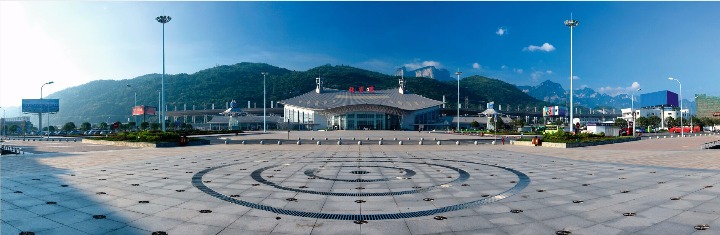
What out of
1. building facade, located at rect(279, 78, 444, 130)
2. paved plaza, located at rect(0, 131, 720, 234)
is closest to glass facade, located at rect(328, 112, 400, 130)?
building facade, located at rect(279, 78, 444, 130)

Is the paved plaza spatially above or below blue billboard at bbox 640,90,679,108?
below

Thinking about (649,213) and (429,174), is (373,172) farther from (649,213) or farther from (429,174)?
(649,213)

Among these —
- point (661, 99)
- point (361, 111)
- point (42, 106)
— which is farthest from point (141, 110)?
point (661, 99)

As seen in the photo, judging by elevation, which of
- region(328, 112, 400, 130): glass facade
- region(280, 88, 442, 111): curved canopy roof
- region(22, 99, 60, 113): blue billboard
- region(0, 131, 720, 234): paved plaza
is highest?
region(280, 88, 442, 111): curved canopy roof

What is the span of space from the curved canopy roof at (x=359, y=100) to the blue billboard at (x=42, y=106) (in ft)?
243

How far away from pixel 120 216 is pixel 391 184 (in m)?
7.81

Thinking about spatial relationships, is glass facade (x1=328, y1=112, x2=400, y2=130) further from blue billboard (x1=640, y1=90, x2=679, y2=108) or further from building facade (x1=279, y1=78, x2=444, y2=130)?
blue billboard (x1=640, y1=90, x2=679, y2=108)

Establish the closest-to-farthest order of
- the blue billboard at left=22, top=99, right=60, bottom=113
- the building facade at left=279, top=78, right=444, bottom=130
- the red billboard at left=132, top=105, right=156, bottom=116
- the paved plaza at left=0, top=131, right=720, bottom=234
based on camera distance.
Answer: the paved plaza at left=0, top=131, right=720, bottom=234
the blue billboard at left=22, top=99, right=60, bottom=113
the red billboard at left=132, top=105, right=156, bottom=116
the building facade at left=279, top=78, right=444, bottom=130

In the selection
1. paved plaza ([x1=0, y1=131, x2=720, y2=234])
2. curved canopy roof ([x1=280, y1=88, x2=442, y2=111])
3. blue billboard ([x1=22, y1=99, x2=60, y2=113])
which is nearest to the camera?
paved plaza ([x1=0, y1=131, x2=720, y2=234])

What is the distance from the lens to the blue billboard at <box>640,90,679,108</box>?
101750 mm

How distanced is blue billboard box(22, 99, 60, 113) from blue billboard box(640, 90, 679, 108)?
153246mm

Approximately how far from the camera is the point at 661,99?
105 m

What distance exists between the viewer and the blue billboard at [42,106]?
89188 millimetres

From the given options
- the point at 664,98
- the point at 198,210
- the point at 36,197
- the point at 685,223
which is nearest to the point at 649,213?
the point at 685,223
